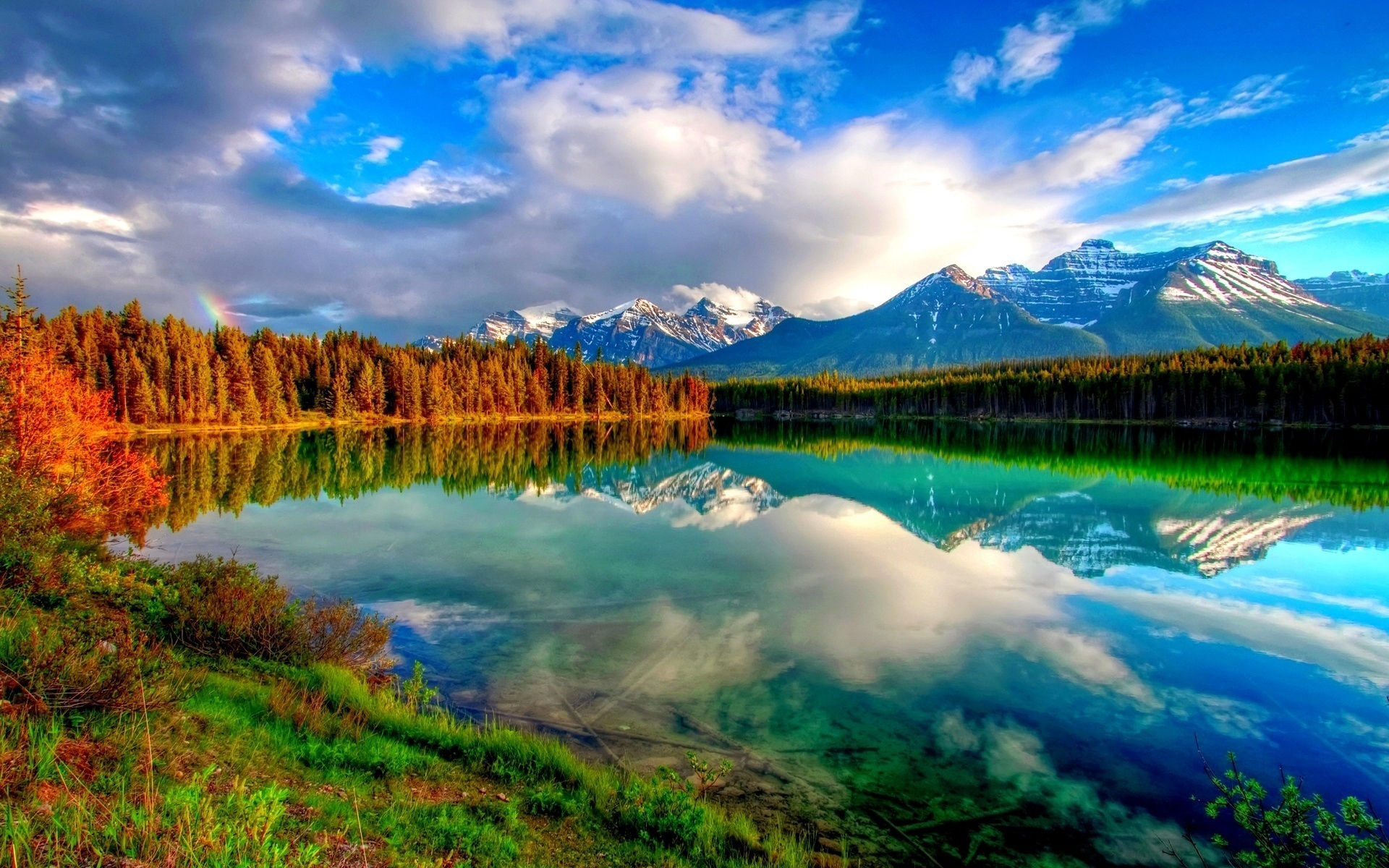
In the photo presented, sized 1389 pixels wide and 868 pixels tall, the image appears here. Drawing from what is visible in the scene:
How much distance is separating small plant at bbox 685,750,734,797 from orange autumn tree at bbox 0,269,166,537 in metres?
13.4

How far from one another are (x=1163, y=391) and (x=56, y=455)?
14516cm

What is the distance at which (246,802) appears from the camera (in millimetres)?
5035

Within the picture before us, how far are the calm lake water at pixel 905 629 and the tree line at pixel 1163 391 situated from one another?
77.4 metres

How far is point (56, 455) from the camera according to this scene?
61.3 feet

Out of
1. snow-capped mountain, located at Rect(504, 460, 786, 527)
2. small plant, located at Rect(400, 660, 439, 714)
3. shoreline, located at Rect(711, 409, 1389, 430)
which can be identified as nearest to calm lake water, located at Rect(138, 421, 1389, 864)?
snow-capped mountain, located at Rect(504, 460, 786, 527)

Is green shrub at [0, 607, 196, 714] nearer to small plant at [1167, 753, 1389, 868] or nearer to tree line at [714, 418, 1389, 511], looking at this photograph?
small plant at [1167, 753, 1389, 868]

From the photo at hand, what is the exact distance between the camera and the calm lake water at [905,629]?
9359 mm

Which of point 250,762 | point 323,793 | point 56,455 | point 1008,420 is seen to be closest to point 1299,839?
point 323,793

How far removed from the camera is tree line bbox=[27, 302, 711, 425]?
75.6m

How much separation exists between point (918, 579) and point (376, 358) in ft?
383

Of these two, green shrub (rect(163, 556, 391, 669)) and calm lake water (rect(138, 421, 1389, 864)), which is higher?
green shrub (rect(163, 556, 391, 669))

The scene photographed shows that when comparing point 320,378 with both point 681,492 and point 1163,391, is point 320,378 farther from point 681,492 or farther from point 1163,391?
point 1163,391

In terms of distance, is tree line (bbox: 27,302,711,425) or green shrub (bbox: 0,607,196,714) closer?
green shrub (bbox: 0,607,196,714)

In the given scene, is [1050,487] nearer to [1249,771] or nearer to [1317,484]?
[1317,484]
